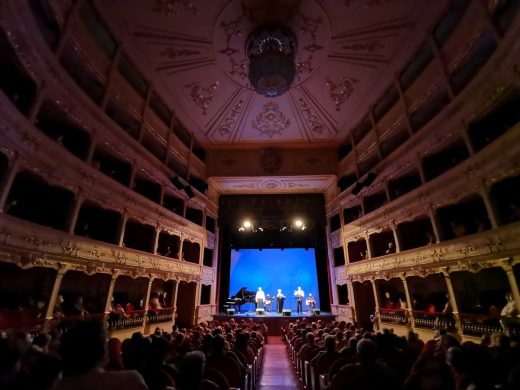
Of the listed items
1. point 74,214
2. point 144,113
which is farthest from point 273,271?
point 74,214

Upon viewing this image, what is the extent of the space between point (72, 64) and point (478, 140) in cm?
1103

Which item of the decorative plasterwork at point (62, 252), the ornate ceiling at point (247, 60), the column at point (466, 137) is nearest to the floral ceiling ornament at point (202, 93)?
the ornate ceiling at point (247, 60)

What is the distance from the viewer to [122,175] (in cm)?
926

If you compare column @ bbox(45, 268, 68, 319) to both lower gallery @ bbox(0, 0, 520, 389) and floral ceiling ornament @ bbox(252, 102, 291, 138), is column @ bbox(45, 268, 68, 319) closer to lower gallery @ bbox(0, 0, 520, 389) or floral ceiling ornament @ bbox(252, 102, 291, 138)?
lower gallery @ bbox(0, 0, 520, 389)

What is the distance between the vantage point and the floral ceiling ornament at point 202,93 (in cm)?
1012

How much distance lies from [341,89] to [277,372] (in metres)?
9.55

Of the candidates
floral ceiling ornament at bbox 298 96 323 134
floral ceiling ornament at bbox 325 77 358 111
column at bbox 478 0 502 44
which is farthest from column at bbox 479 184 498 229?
floral ceiling ornament at bbox 298 96 323 134

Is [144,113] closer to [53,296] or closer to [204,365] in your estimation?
[53,296]

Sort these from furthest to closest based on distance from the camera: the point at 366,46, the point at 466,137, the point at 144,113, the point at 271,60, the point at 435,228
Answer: the point at 144,113 → the point at 366,46 → the point at 435,228 → the point at 271,60 → the point at 466,137

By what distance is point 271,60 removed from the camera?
749 centimetres

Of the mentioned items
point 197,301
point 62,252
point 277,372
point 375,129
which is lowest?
point 277,372

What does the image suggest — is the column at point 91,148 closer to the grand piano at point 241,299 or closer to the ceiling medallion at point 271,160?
the ceiling medallion at point 271,160

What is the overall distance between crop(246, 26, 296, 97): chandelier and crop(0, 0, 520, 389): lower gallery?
0.06 m

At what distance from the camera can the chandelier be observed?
7543 mm
